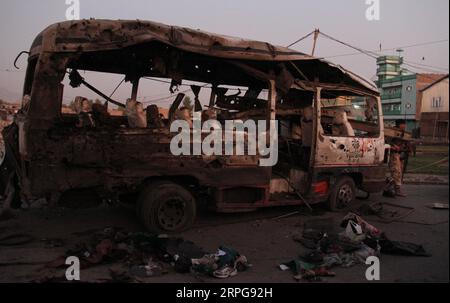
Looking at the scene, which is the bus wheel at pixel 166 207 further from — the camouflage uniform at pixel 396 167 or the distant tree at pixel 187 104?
the camouflage uniform at pixel 396 167

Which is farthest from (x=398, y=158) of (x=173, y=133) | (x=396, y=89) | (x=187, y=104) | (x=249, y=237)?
(x=396, y=89)

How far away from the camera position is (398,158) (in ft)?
30.7

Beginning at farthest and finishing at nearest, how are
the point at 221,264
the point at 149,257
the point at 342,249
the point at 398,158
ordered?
the point at 398,158, the point at 342,249, the point at 149,257, the point at 221,264

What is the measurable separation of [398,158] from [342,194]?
2636mm

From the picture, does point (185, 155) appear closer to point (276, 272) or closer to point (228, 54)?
point (228, 54)

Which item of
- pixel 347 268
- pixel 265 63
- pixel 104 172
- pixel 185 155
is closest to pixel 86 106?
pixel 104 172

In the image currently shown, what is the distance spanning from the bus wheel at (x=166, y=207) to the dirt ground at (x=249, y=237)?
0.81ft

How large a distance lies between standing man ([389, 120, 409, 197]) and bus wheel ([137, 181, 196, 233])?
5.80 metres

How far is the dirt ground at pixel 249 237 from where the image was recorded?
4141 mm

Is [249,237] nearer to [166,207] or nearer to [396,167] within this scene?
[166,207]

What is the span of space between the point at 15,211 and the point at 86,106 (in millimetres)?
2322

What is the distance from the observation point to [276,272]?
4.34 metres

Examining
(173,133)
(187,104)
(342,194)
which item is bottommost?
(342,194)

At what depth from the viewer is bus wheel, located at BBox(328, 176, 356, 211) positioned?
745cm
